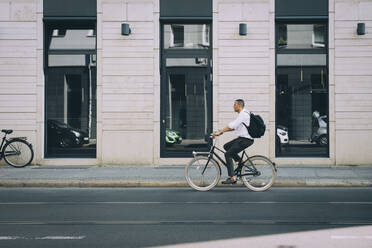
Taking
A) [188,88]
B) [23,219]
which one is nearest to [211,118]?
[188,88]

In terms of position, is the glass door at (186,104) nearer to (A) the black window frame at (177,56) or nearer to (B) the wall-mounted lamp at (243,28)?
(A) the black window frame at (177,56)

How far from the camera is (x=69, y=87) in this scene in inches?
583

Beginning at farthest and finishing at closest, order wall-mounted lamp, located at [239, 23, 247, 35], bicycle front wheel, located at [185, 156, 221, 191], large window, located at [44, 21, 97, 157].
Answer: large window, located at [44, 21, 97, 157], wall-mounted lamp, located at [239, 23, 247, 35], bicycle front wheel, located at [185, 156, 221, 191]

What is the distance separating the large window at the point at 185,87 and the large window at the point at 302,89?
7.03ft

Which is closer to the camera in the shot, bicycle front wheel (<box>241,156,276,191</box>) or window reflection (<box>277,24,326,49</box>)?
bicycle front wheel (<box>241,156,276,191</box>)

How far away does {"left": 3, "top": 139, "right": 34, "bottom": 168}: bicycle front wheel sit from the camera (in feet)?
46.1

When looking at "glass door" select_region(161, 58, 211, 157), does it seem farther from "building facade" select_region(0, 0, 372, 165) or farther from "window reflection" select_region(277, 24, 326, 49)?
"window reflection" select_region(277, 24, 326, 49)

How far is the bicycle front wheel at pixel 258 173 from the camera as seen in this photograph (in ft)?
32.8

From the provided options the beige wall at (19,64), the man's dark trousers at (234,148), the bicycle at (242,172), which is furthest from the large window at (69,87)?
the man's dark trousers at (234,148)

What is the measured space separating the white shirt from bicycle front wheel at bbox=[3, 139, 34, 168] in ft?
22.4

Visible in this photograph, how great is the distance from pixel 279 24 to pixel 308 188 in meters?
5.89

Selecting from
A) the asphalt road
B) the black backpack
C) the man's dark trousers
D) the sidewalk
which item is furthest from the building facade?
the black backpack

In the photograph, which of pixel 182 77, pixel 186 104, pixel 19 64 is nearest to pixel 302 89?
pixel 186 104

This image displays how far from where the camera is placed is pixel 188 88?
14672mm
